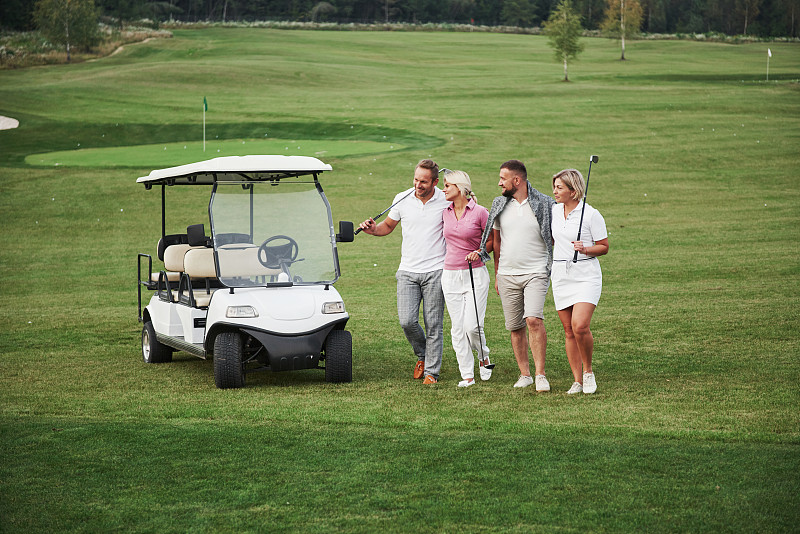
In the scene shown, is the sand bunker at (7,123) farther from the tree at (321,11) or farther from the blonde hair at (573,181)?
the tree at (321,11)

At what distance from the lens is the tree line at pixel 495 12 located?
313 ft

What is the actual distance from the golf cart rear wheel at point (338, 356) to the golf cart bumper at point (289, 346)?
0.11 metres

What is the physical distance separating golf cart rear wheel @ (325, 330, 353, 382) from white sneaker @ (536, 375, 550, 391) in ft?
5.56

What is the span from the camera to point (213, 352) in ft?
26.5

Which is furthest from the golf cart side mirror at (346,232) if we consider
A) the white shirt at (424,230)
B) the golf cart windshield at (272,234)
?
the white shirt at (424,230)

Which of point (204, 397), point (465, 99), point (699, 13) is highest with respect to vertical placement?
point (699, 13)

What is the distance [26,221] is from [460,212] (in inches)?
571

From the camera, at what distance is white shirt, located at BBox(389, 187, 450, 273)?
809cm

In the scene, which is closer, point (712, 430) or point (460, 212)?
point (712, 430)

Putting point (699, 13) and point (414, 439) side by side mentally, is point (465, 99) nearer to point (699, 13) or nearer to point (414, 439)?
point (414, 439)

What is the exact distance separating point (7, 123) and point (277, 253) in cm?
2643

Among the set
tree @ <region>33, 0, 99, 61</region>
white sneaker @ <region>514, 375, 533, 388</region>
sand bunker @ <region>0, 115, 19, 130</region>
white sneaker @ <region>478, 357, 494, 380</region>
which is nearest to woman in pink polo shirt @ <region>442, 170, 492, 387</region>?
white sneaker @ <region>478, 357, 494, 380</region>

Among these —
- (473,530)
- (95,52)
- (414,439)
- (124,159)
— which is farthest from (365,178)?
(95,52)

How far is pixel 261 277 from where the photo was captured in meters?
8.35
